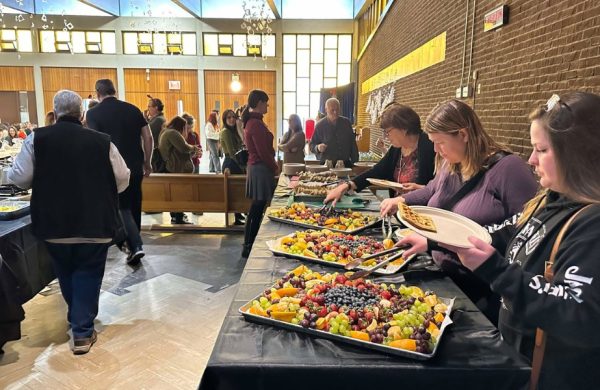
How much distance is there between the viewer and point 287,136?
17.1 ft

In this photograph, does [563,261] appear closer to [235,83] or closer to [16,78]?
[235,83]

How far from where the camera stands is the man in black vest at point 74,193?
235 centimetres

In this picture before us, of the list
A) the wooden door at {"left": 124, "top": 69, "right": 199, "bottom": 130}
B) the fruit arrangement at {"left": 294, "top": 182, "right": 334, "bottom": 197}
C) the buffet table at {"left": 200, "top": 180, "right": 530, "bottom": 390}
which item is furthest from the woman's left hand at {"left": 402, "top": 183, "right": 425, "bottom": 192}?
the wooden door at {"left": 124, "top": 69, "right": 199, "bottom": 130}

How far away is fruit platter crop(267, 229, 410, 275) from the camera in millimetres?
1668

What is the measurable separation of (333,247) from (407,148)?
1217 millimetres

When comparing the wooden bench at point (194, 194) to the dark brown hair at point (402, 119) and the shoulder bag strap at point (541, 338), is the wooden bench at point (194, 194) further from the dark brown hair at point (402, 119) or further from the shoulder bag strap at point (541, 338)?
the shoulder bag strap at point (541, 338)

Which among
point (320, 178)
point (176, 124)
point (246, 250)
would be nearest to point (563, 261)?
point (320, 178)

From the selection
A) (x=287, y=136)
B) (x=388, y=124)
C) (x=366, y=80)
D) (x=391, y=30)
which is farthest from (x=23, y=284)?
(x=366, y=80)

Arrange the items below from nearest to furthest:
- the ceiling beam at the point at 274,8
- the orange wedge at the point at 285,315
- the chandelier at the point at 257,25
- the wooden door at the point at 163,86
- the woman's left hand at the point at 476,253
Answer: the woman's left hand at the point at 476,253
the orange wedge at the point at 285,315
the ceiling beam at the point at 274,8
the chandelier at the point at 257,25
the wooden door at the point at 163,86

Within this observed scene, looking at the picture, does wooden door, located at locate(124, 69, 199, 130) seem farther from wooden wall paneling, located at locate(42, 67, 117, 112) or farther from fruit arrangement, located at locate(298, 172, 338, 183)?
fruit arrangement, located at locate(298, 172, 338, 183)

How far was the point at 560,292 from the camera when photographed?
0.90 metres

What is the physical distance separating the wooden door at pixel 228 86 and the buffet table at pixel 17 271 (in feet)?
37.9

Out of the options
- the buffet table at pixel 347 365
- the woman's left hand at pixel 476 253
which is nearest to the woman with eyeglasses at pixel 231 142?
the buffet table at pixel 347 365

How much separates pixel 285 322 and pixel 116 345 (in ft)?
5.95
